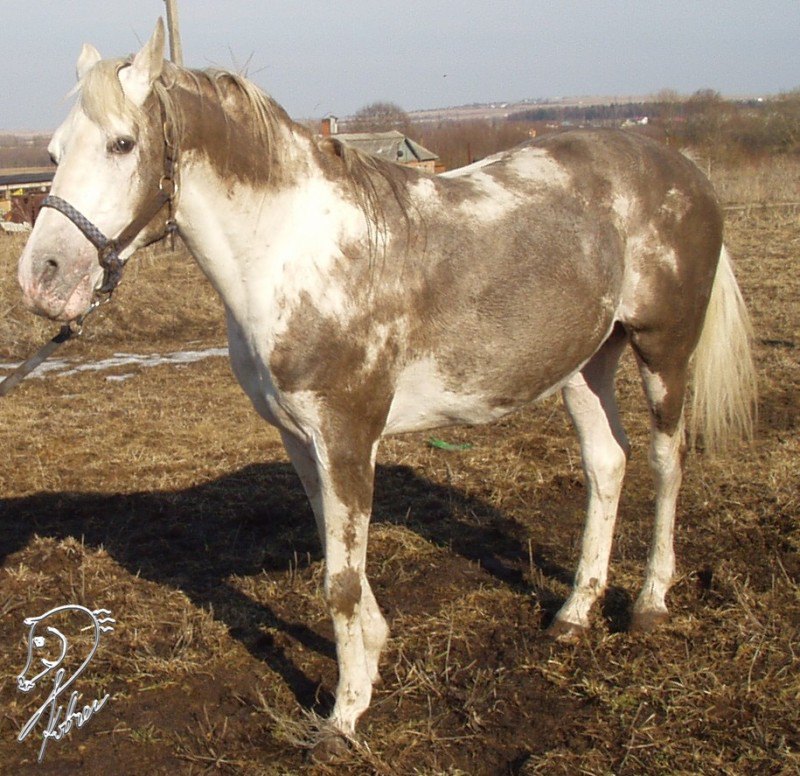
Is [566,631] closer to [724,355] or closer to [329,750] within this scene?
[329,750]

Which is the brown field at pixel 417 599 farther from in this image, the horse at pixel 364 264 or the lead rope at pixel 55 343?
the lead rope at pixel 55 343

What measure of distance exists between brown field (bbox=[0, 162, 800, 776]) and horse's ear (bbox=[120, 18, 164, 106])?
2096 millimetres

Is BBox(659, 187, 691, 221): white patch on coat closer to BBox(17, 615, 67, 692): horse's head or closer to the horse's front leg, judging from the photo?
the horse's front leg

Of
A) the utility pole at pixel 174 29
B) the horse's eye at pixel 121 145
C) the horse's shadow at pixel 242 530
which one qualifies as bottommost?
the horse's shadow at pixel 242 530

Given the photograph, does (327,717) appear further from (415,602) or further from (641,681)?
(641,681)

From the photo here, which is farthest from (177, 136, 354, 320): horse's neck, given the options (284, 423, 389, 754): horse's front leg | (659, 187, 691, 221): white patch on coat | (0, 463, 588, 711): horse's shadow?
(0, 463, 588, 711): horse's shadow

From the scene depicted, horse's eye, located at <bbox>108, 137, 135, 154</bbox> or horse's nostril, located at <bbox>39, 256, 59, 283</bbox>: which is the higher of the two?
horse's eye, located at <bbox>108, 137, 135, 154</bbox>

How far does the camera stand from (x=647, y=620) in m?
3.72

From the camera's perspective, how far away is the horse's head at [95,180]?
8.11ft

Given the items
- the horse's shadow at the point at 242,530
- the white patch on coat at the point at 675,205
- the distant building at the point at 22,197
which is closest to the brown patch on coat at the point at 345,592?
the horse's shadow at the point at 242,530

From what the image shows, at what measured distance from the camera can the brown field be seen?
119 inches

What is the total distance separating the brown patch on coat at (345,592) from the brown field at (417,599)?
45cm

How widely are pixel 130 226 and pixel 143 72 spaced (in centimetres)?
44

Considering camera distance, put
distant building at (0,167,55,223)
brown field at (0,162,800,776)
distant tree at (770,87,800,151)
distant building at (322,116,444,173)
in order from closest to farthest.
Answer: brown field at (0,162,800,776) → distant building at (0,167,55,223) → distant building at (322,116,444,173) → distant tree at (770,87,800,151)
